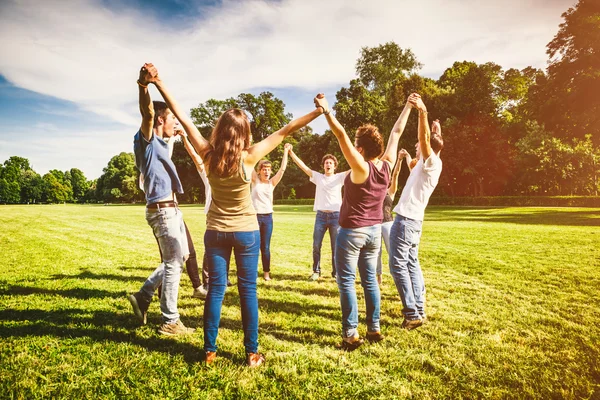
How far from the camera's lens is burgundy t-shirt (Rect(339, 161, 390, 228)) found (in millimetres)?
3539

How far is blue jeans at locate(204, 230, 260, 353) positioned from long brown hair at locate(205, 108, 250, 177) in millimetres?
631

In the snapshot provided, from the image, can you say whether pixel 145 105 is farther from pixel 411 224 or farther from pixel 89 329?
pixel 411 224

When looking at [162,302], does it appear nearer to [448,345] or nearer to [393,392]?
[393,392]

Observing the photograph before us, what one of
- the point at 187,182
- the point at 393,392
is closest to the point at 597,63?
the point at 393,392

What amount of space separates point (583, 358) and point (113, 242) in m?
13.0

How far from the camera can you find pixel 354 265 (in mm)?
3611

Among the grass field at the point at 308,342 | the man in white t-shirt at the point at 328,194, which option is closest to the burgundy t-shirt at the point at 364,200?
the grass field at the point at 308,342

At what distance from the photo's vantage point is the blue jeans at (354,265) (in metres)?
3.57

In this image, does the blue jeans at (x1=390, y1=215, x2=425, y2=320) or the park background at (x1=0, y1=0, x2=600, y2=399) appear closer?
the park background at (x1=0, y1=0, x2=600, y2=399)

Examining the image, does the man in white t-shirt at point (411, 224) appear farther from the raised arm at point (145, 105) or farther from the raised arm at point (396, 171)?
the raised arm at point (145, 105)

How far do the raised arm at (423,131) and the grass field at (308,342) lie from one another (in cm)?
240

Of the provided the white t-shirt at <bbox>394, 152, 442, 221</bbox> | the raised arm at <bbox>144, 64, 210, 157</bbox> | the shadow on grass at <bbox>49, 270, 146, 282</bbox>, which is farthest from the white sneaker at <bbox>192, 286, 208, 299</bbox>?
A: the white t-shirt at <bbox>394, 152, 442, 221</bbox>

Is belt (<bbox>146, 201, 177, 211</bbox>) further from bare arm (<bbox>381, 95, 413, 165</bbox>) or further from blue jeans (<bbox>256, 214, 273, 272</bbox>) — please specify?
blue jeans (<bbox>256, 214, 273, 272</bbox>)

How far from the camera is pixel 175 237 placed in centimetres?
397
